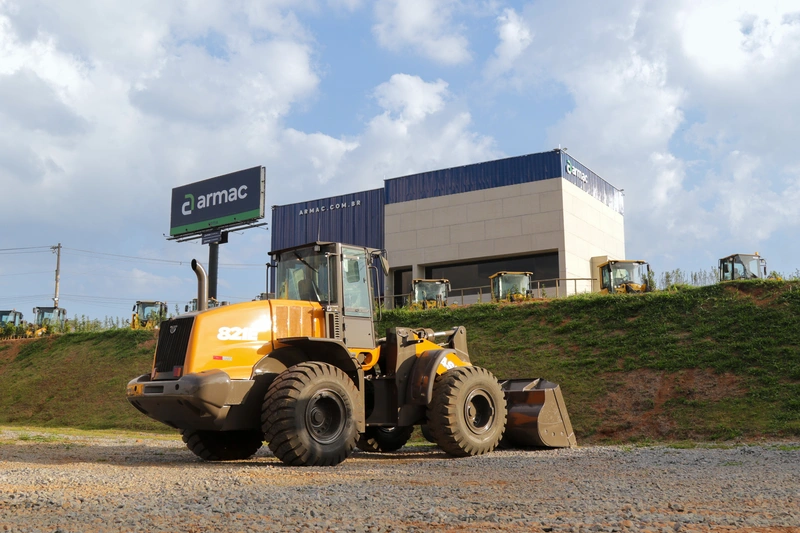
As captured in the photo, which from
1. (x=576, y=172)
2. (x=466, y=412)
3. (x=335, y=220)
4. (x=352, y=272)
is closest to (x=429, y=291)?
(x=576, y=172)

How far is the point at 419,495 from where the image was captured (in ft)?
24.0

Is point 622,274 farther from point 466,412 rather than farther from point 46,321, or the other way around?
point 46,321

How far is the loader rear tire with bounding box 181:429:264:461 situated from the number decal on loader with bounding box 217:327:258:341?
2182mm

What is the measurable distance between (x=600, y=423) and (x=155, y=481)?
1488 cm

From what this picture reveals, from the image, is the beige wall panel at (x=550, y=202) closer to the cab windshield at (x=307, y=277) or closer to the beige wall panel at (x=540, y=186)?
the beige wall panel at (x=540, y=186)

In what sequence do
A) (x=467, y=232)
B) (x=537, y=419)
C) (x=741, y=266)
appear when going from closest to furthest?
1. (x=537, y=419)
2. (x=741, y=266)
3. (x=467, y=232)

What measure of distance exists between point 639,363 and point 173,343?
1628 centimetres

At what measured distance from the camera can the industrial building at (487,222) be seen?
42.6m

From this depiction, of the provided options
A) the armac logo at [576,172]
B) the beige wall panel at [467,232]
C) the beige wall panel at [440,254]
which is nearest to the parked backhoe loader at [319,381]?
the beige wall panel at [467,232]

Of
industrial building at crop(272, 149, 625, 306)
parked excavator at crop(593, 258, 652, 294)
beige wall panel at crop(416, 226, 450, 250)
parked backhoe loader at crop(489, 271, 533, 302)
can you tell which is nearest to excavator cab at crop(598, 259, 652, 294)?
parked excavator at crop(593, 258, 652, 294)

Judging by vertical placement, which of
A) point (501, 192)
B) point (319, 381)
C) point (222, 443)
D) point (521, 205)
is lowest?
point (222, 443)

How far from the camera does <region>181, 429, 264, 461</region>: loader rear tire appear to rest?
12367 mm

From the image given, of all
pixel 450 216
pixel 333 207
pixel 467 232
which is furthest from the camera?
pixel 333 207

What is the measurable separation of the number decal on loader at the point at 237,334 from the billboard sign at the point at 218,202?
33488mm
